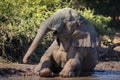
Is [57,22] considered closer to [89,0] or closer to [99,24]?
[99,24]

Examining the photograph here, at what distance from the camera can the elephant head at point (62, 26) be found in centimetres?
1062

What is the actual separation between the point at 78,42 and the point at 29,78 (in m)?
1.31

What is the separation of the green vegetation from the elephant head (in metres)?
3.25

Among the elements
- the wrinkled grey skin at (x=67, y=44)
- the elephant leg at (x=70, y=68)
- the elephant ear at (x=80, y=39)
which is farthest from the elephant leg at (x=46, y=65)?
the elephant ear at (x=80, y=39)

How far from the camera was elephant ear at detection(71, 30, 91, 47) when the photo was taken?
10992 millimetres

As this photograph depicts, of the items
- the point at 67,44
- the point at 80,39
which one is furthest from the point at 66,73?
the point at 80,39

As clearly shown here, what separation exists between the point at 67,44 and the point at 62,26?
444mm

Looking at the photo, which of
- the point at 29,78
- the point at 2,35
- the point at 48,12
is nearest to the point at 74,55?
the point at 29,78

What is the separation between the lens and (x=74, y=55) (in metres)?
11.0

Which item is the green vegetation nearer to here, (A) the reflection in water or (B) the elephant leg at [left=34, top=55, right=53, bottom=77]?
(A) the reflection in water

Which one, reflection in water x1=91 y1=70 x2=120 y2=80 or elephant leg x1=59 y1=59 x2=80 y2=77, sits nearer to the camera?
Result: elephant leg x1=59 y1=59 x2=80 y2=77

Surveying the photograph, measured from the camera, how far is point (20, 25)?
14.4 meters

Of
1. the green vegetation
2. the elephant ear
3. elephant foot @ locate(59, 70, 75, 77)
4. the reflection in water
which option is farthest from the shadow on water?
the green vegetation

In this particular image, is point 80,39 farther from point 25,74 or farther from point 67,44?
point 25,74
